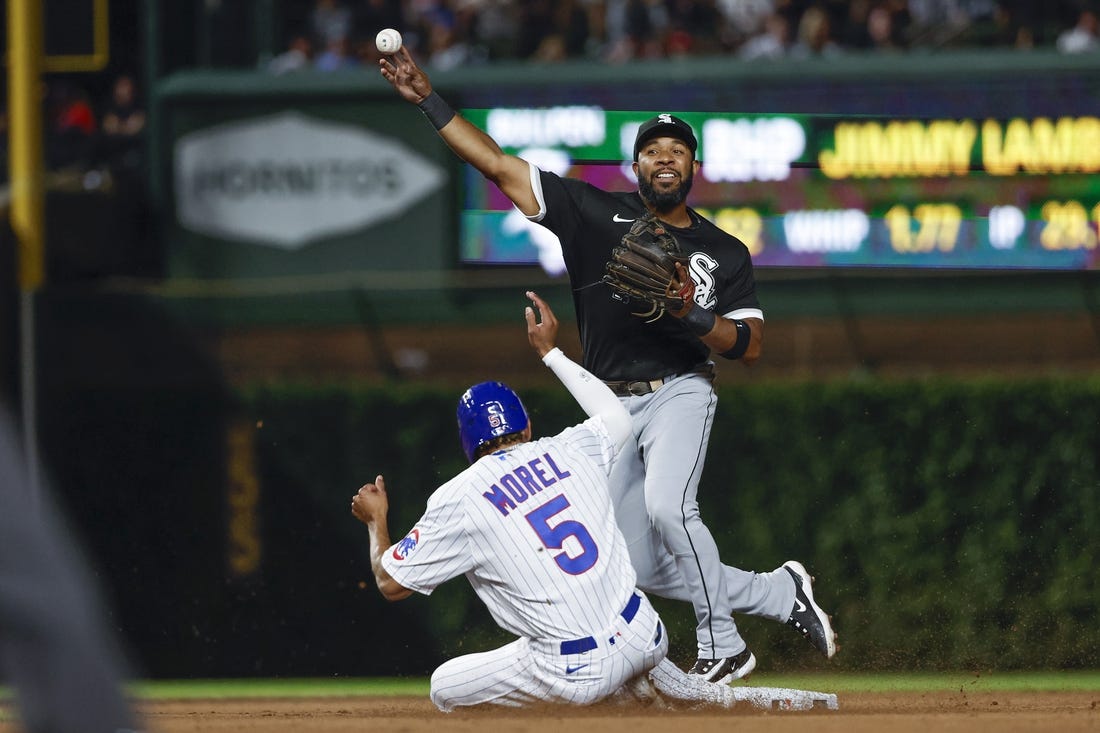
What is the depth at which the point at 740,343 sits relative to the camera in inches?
230

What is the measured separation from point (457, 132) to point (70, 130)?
1086 centimetres

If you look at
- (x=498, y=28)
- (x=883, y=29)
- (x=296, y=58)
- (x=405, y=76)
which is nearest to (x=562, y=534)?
(x=405, y=76)

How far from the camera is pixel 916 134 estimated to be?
1302 cm

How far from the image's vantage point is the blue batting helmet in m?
5.38

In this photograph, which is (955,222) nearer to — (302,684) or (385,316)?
(385,316)

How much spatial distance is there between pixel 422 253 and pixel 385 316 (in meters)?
1.12

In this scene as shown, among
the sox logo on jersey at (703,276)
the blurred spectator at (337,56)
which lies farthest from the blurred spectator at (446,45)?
the sox logo on jersey at (703,276)

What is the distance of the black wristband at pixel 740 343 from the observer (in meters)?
5.80

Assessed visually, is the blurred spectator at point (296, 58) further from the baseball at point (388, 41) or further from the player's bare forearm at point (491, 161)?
the baseball at point (388, 41)

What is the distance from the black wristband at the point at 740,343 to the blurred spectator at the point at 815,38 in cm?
818

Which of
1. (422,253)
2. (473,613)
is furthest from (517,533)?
(422,253)

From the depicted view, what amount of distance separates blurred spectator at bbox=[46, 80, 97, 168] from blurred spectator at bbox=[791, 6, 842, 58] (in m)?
6.57

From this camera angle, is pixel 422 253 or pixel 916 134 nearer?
pixel 916 134

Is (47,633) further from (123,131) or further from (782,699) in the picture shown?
(123,131)
